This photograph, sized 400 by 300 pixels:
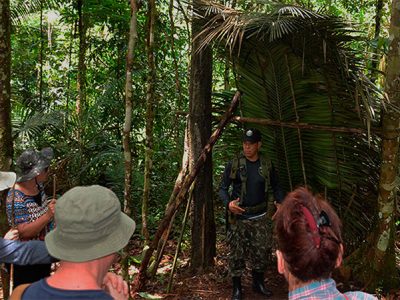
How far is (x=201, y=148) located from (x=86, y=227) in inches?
148

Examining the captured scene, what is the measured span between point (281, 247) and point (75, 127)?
7.42m

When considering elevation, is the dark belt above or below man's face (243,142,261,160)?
below

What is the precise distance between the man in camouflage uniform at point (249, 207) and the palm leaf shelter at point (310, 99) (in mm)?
546

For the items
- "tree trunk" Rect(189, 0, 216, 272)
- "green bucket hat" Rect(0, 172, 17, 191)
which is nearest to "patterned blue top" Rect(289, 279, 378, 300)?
"green bucket hat" Rect(0, 172, 17, 191)

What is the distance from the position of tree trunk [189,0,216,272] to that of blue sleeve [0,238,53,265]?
295cm

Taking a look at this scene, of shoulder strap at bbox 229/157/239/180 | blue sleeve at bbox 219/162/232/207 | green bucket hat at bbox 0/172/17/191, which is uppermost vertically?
green bucket hat at bbox 0/172/17/191

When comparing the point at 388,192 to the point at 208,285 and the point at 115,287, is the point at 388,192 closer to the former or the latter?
the point at 208,285

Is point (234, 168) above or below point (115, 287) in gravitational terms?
below

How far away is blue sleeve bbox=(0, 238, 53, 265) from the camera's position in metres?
2.45

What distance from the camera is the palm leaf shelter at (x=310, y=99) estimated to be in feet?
14.6

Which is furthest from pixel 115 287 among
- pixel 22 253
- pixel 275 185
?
pixel 275 185

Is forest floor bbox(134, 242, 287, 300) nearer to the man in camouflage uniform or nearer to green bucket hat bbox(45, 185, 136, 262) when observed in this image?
the man in camouflage uniform

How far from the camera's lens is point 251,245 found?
16.1 feet

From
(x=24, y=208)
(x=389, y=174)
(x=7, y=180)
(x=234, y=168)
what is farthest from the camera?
(x=234, y=168)
